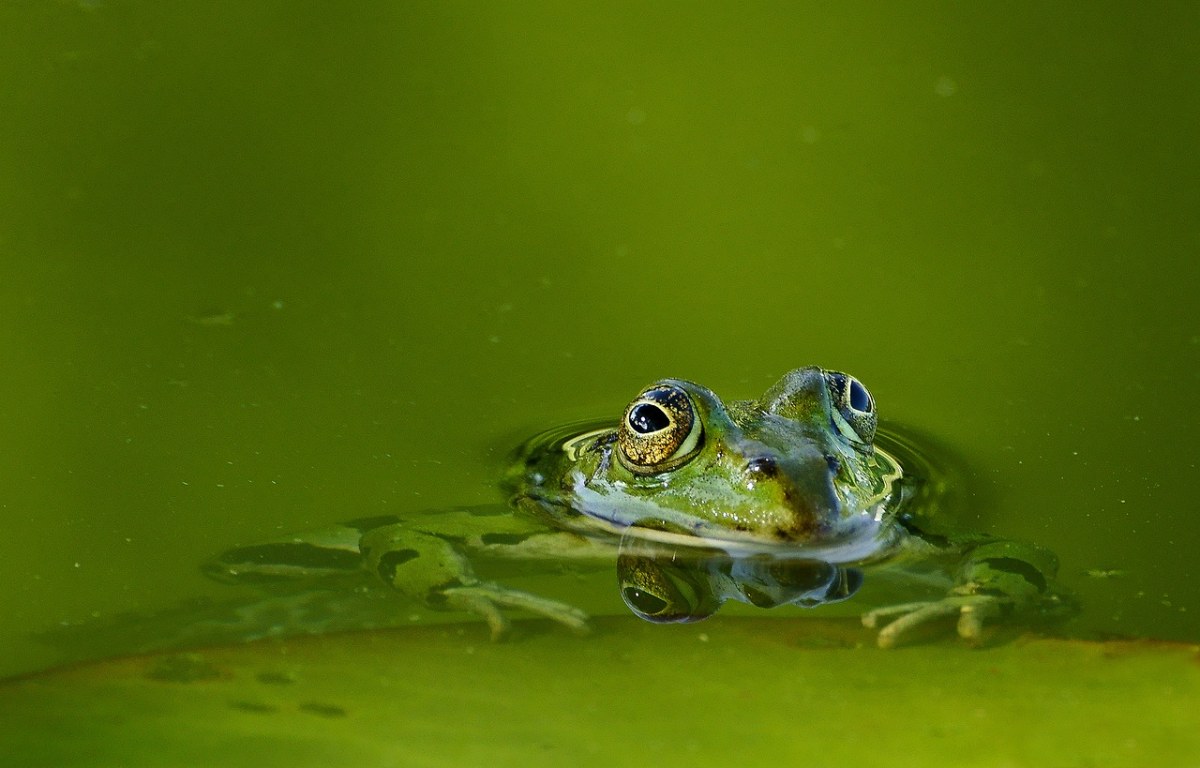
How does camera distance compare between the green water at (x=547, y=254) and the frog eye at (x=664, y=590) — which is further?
the green water at (x=547, y=254)

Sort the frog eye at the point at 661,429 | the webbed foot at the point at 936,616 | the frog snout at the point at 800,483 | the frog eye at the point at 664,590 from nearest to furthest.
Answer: the webbed foot at the point at 936,616
the frog eye at the point at 664,590
the frog snout at the point at 800,483
the frog eye at the point at 661,429

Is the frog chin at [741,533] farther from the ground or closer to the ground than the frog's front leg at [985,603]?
farther from the ground

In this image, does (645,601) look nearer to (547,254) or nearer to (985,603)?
(985,603)

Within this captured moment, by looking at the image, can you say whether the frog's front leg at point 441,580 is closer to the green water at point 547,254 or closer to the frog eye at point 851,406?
the green water at point 547,254

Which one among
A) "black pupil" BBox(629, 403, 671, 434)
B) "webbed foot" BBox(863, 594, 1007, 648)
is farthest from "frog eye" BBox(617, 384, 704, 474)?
"webbed foot" BBox(863, 594, 1007, 648)

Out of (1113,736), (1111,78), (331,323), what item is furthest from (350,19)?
(1113,736)

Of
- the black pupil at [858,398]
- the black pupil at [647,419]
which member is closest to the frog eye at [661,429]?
the black pupil at [647,419]

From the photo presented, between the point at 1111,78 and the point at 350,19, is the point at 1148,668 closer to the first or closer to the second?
the point at 1111,78
